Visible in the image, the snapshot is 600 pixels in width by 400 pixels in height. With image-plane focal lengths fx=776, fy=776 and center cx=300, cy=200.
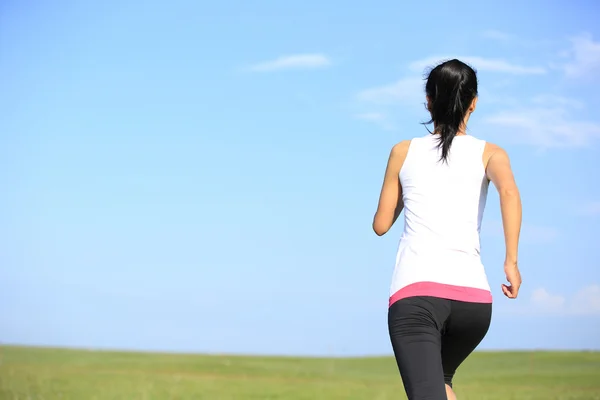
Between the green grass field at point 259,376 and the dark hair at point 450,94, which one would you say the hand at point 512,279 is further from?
the green grass field at point 259,376

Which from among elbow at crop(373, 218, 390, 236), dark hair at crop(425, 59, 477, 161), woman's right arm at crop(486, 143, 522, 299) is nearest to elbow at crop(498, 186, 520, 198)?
woman's right arm at crop(486, 143, 522, 299)

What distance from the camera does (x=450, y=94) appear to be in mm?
4828

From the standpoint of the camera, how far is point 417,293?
4.57 metres

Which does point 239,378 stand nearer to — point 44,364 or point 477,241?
point 44,364

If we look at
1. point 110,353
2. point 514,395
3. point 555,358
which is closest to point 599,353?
point 555,358

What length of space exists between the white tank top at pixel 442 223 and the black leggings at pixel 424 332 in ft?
0.19

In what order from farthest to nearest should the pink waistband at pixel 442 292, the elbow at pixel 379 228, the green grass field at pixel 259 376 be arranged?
1. the green grass field at pixel 259 376
2. the elbow at pixel 379 228
3. the pink waistband at pixel 442 292

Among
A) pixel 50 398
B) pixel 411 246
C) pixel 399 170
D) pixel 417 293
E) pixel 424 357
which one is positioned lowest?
pixel 50 398

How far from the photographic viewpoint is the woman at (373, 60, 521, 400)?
15.0ft

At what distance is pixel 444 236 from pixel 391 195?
533 mm

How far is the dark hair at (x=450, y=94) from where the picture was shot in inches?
189

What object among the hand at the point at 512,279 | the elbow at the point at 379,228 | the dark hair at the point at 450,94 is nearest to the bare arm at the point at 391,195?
the elbow at the point at 379,228

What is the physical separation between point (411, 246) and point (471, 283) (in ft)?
1.36

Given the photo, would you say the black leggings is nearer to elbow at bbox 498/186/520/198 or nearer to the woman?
the woman
